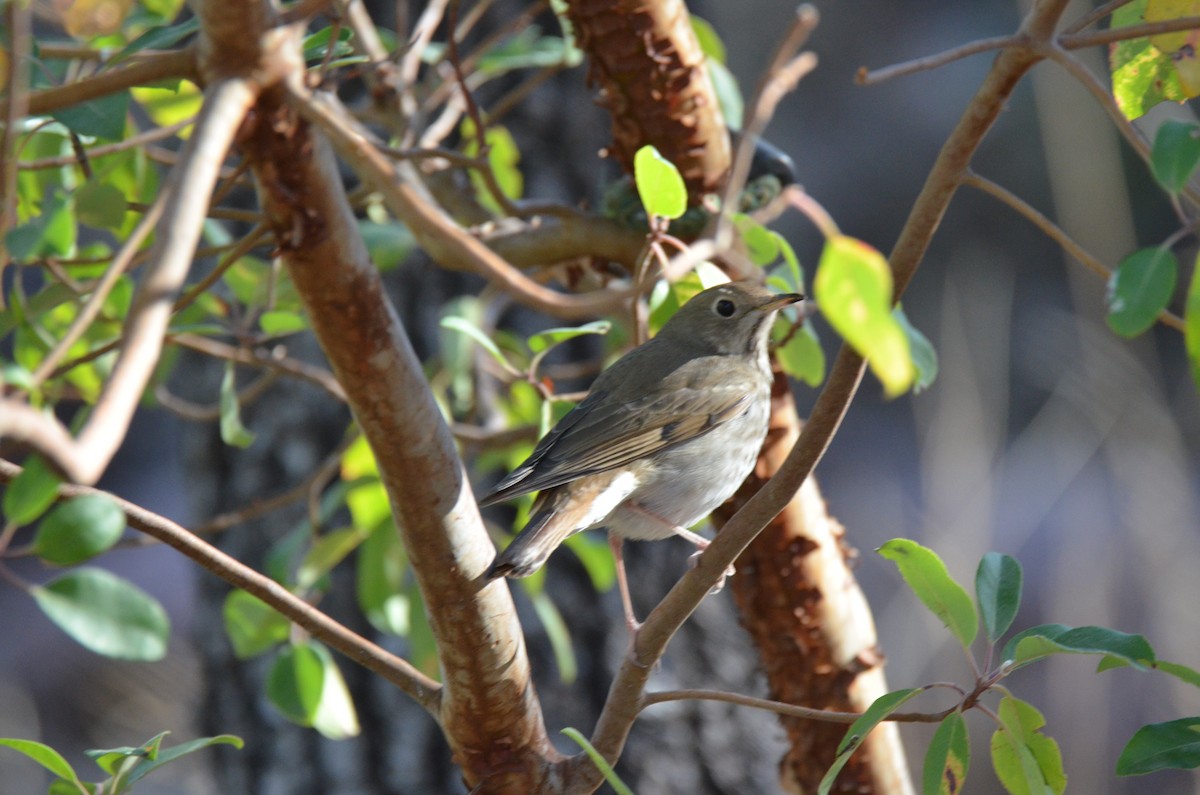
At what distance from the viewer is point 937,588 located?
1296mm

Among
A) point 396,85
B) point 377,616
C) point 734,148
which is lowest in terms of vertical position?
point 377,616

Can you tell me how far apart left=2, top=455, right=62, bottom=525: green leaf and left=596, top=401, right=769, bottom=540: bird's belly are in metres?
1.23

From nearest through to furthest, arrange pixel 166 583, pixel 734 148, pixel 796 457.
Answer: pixel 796 457 → pixel 734 148 → pixel 166 583

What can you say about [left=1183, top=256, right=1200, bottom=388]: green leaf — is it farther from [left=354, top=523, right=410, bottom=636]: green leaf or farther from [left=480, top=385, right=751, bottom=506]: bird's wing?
[left=354, top=523, right=410, bottom=636]: green leaf

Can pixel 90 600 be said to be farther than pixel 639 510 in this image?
No

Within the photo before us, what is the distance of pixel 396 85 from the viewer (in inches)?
93.0

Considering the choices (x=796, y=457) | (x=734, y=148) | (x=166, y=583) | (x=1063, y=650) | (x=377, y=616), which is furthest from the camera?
(x=166, y=583)

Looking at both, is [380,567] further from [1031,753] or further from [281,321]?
→ [1031,753]

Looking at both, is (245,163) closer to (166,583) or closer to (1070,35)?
(1070,35)

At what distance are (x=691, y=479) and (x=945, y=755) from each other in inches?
33.6

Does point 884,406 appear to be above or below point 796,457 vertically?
below

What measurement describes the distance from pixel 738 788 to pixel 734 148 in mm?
1885

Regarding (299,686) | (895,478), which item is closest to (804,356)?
(299,686)

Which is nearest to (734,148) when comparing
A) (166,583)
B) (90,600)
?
(90,600)
